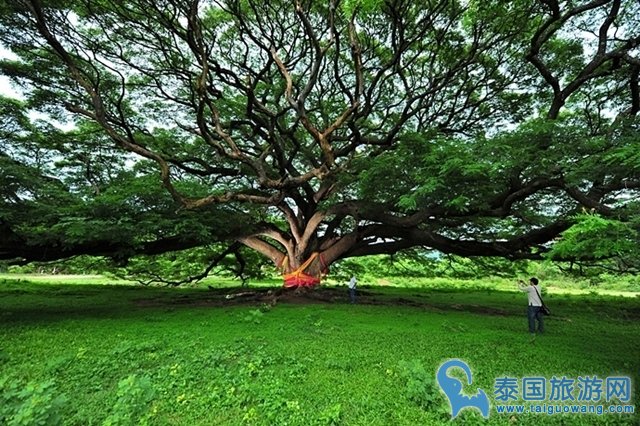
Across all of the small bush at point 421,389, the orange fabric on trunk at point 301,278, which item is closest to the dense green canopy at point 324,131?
the orange fabric on trunk at point 301,278

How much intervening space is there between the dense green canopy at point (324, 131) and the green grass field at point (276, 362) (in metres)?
1.78

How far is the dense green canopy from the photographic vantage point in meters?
7.07

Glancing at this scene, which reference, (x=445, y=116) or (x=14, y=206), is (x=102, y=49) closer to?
(x=14, y=206)

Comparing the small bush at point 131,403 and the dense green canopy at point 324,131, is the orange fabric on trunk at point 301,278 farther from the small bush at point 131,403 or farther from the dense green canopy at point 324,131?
the small bush at point 131,403

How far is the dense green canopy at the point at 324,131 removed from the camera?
7.07 m

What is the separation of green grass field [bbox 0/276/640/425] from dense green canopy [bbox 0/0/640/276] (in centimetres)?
178

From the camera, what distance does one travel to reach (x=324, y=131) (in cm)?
920

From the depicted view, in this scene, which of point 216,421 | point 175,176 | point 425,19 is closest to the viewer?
point 216,421

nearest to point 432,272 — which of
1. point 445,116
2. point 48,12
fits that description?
point 445,116

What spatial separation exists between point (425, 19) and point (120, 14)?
24.0 feet

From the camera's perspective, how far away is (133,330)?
6840 millimetres

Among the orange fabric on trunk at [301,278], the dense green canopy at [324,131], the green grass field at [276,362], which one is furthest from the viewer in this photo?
the orange fabric on trunk at [301,278]

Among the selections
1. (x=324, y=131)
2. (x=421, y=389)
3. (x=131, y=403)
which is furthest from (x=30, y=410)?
(x=324, y=131)

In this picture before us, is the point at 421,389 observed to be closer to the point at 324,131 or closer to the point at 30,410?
the point at 30,410
